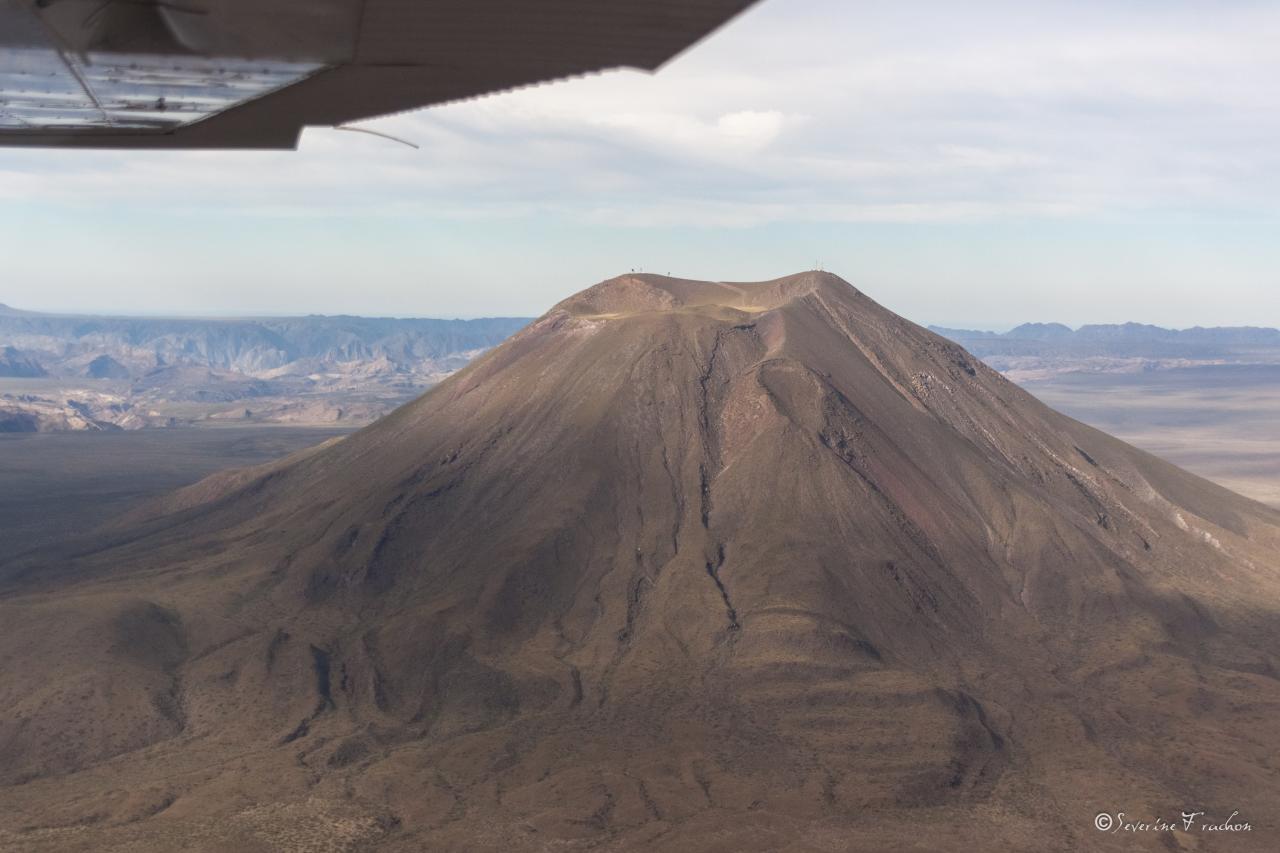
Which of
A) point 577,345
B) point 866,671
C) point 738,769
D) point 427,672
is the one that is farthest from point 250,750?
point 577,345

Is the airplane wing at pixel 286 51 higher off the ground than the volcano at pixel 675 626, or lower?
higher

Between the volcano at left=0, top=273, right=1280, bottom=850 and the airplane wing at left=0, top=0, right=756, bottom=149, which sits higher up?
the airplane wing at left=0, top=0, right=756, bottom=149

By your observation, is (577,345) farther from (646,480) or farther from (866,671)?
(866,671)

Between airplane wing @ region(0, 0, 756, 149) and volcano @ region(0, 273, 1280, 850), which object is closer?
airplane wing @ region(0, 0, 756, 149)

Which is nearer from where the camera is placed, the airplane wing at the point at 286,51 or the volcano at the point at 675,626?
the airplane wing at the point at 286,51
